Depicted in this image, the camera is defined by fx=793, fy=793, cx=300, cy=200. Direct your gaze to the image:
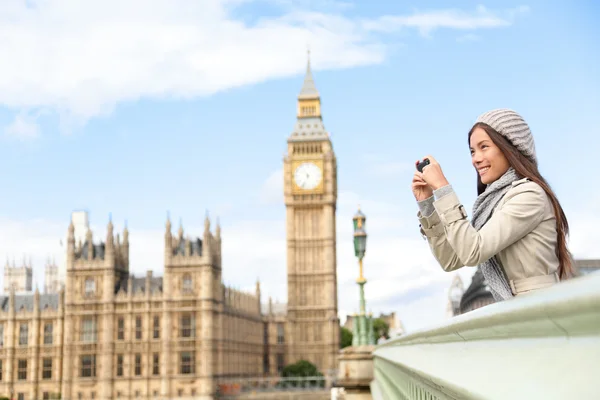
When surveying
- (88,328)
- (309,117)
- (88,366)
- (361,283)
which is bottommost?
(88,366)

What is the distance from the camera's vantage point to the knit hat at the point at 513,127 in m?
2.33

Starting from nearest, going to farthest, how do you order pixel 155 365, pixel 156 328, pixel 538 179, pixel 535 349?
pixel 535 349
pixel 538 179
pixel 155 365
pixel 156 328

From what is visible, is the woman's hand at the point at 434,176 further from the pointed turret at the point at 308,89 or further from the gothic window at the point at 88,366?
the pointed turret at the point at 308,89

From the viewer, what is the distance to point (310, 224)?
66688 millimetres

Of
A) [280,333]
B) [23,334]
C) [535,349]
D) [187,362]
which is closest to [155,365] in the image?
[187,362]

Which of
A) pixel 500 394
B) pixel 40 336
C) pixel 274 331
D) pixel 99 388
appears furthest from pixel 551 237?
pixel 274 331

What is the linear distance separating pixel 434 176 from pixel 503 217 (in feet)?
1.03

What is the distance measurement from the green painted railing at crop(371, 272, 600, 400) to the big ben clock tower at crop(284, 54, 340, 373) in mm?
62226

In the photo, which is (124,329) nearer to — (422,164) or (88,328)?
(88,328)

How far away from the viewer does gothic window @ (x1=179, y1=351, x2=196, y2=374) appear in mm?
47938

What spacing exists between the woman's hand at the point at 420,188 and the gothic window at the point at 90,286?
49763 mm

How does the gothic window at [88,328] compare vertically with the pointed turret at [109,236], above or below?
below

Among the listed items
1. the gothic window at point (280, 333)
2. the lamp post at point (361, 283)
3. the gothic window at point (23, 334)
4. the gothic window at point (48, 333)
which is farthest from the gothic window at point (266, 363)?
the lamp post at point (361, 283)

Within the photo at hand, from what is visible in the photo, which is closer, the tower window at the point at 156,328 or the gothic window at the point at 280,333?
the tower window at the point at 156,328
